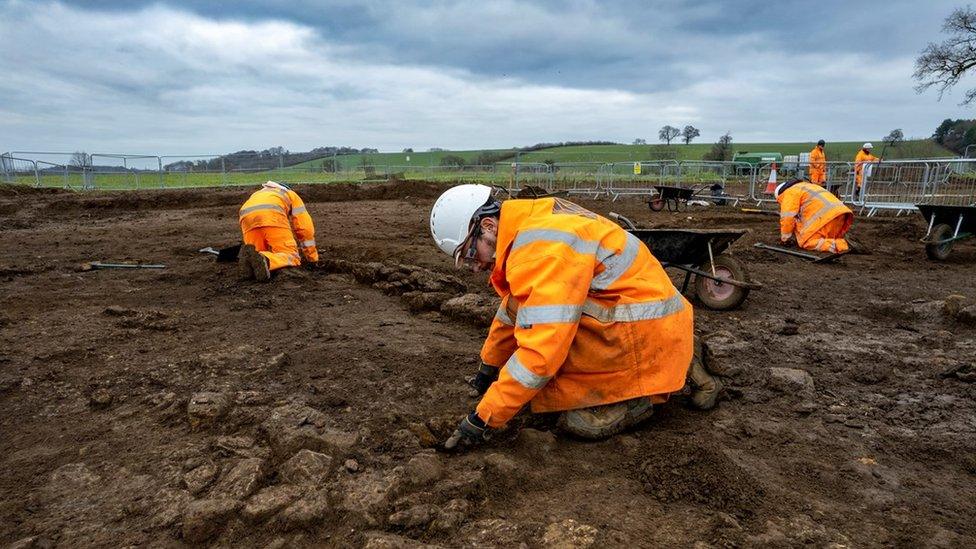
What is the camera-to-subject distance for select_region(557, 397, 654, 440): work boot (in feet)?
9.02

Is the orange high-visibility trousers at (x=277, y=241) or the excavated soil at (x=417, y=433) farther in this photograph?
the orange high-visibility trousers at (x=277, y=241)

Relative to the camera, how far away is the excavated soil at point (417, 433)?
7.07 feet

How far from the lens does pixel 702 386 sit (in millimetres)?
3109

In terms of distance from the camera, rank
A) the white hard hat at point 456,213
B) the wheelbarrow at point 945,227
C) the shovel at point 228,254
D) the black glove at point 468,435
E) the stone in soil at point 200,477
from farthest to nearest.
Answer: the wheelbarrow at point 945,227 → the shovel at point 228,254 → the white hard hat at point 456,213 → the black glove at point 468,435 → the stone in soil at point 200,477

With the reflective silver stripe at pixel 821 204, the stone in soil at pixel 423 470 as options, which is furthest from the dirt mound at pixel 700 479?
the reflective silver stripe at pixel 821 204

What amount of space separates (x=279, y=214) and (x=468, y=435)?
16.1 feet

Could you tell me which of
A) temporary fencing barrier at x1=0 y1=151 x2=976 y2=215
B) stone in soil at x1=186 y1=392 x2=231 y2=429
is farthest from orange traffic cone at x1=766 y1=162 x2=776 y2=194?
stone in soil at x1=186 y1=392 x2=231 y2=429

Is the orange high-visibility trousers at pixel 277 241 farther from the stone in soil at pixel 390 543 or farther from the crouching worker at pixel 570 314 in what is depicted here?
the stone in soil at pixel 390 543

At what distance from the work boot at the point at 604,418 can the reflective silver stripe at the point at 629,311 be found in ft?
1.51

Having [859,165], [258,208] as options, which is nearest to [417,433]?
[258,208]

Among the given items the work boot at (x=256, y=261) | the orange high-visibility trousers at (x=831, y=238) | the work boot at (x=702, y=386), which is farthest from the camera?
the orange high-visibility trousers at (x=831, y=238)

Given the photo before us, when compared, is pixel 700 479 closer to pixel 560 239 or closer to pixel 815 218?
pixel 560 239

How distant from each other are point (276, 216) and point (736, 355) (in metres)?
5.12

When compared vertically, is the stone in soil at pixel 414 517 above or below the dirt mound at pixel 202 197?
below
